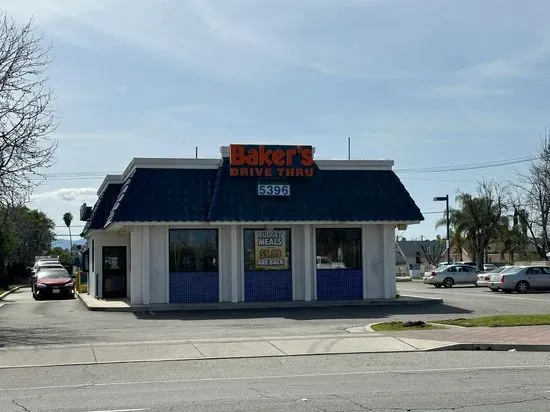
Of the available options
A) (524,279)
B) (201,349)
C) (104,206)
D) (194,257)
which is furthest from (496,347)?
(524,279)

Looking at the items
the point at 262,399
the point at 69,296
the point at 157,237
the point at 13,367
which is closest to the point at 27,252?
the point at 69,296

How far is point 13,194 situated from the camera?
23.1 meters

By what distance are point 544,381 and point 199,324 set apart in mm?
11797

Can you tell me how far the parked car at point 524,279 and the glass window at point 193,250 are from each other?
1818 centimetres

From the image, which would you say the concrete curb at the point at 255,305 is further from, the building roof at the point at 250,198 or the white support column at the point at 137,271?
the building roof at the point at 250,198

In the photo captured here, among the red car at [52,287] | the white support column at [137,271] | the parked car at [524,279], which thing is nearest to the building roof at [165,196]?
the white support column at [137,271]

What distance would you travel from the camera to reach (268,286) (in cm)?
2744

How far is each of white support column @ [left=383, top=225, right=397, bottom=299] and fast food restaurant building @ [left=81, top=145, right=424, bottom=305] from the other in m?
0.04

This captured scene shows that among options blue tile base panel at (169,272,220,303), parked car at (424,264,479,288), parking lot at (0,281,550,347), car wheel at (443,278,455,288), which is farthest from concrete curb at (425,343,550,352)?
car wheel at (443,278,455,288)

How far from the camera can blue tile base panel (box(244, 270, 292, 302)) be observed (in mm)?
27234

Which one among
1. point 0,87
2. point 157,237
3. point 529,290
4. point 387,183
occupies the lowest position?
point 529,290

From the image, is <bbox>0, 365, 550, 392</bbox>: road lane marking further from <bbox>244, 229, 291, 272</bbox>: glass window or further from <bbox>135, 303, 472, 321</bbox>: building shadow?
<bbox>244, 229, 291, 272</bbox>: glass window

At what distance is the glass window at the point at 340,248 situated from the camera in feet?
92.2

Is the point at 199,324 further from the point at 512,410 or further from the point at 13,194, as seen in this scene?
the point at 512,410
